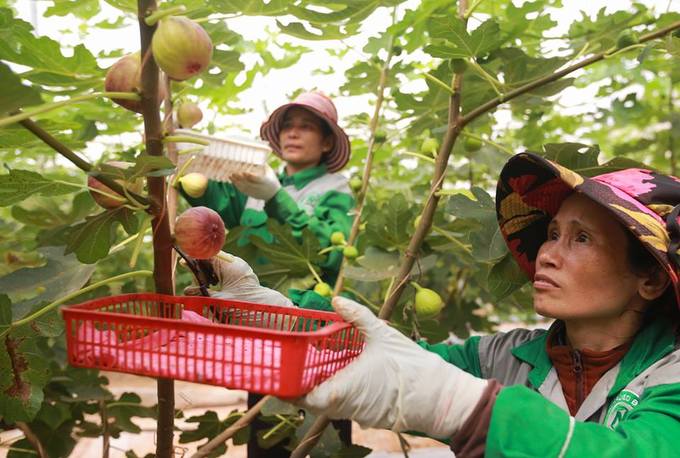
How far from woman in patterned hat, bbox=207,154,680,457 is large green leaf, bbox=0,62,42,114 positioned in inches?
18.2

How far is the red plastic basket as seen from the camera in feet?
2.67

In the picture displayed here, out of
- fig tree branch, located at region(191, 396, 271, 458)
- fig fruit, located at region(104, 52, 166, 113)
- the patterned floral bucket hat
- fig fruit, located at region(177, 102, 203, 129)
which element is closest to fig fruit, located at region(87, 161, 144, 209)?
fig fruit, located at region(104, 52, 166, 113)

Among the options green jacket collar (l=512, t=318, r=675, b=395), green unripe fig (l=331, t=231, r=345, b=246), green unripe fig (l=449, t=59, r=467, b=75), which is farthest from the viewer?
green unripe fig (l=331, t=231, r=345, b=246)

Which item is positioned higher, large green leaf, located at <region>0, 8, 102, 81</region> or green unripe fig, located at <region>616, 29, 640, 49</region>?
green unripe fig, located at <region>616, 29, 640, 49</region>

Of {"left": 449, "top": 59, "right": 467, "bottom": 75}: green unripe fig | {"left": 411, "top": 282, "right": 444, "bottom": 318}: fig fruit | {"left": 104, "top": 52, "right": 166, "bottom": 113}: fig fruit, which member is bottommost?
{"left": 411, "top": 282, "right": 444, "bottom": 318}: fig fruit

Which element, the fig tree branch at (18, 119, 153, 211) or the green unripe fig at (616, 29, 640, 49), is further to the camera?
the green unripe fig at (616, 29, 640, 49)

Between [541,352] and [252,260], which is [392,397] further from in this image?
[252,260]

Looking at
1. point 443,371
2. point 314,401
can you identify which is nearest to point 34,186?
point 314,401

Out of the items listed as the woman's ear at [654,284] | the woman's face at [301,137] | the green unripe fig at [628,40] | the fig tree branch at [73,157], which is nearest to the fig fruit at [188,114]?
the woman's face at [301,137]

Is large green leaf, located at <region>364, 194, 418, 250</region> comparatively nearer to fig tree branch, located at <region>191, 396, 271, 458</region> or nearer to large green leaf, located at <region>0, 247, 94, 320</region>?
fig tree branch, located at <region>191, 396, 271, 458</region>

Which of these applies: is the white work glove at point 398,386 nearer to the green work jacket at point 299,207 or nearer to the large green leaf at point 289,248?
the large green leaf at point 289,248

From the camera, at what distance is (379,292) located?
112 inches

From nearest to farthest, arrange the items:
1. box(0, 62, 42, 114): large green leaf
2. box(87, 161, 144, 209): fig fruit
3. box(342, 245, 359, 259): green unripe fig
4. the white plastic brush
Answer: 1. box(0, 62, 42, 114): large green leaf
2. box(87, 161, 144, 209): fig fruit
3. the white plastic brush
4. box(342, 245, 359, 259): green unripe fig

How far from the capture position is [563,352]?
1390 millimetres
